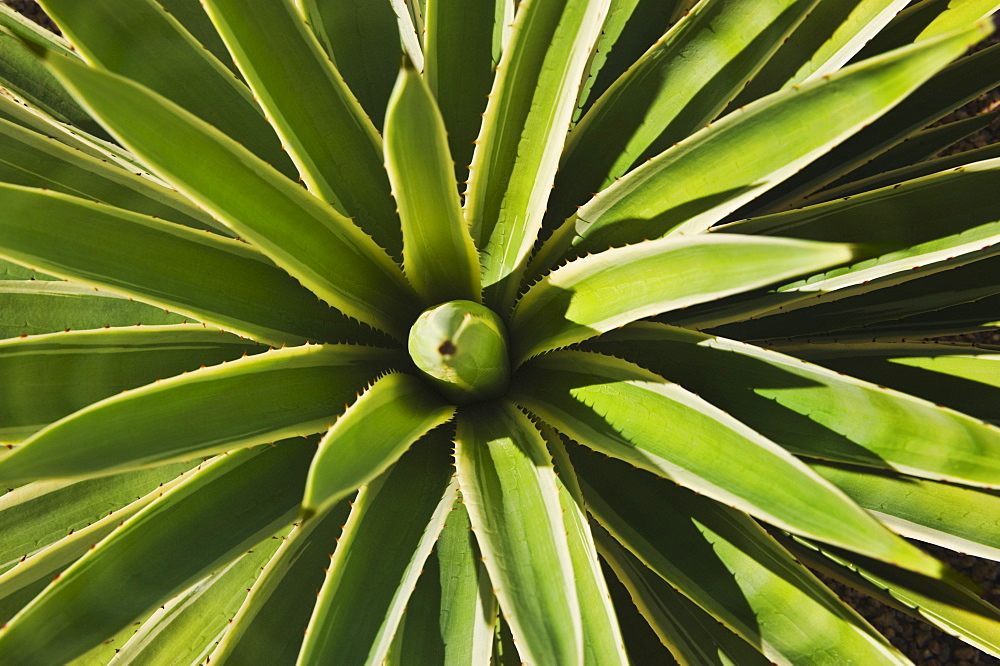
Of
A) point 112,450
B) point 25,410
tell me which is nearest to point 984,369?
point 112,450

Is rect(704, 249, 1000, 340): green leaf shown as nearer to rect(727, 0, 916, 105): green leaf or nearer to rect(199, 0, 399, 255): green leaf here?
rect(727, 0, 916, 105): green leaf

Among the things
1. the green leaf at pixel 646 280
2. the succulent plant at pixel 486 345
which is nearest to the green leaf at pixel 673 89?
the succulent plant at pixel 486 345

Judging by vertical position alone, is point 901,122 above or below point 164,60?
below

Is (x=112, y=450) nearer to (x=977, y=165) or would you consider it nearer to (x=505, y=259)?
(x=505, y=259)

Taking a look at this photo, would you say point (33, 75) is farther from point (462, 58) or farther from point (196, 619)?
point (196, 619)

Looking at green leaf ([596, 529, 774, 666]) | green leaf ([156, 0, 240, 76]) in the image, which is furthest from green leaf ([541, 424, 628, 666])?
green leaf ([156, 0, 240, 76])

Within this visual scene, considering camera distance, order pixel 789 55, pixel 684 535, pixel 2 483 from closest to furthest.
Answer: pixel 2 483
pixel 684 535
pixel 789 55

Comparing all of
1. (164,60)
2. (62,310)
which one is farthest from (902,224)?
(62,310)
